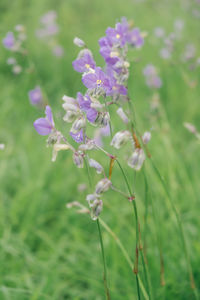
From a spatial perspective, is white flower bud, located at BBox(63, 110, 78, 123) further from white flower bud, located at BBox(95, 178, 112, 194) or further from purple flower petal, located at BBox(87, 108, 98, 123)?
white flower bud, located at BBox(95, 178, 112, 194)

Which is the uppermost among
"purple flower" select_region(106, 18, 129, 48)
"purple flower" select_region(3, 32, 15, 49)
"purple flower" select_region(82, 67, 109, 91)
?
"purple flower" select_region(3, 32, 15, 49)

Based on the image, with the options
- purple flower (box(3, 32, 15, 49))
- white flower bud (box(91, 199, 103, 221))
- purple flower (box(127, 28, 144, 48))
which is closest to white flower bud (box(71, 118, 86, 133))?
white flower bud (box(91, 199, 103, 221))

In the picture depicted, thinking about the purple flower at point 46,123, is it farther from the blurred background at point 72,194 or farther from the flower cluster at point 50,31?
the flower cluster at point 50,31

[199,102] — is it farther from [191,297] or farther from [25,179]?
[191,297]

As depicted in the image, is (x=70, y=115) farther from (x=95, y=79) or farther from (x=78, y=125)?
(x=95, y=79)

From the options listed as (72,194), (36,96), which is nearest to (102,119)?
(72,194)

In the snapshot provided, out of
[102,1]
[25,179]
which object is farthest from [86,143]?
[102,1]

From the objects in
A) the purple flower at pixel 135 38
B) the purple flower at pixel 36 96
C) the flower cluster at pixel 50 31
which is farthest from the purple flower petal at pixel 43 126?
the flower cluster at pixel 50 31
